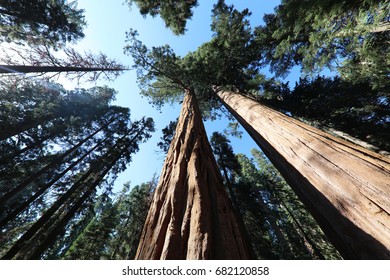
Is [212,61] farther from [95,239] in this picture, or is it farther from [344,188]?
[95,239]

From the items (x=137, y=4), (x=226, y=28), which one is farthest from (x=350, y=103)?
(x=137, y=4)

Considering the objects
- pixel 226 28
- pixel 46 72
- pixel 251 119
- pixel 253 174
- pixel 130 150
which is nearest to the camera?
pixel 251 119

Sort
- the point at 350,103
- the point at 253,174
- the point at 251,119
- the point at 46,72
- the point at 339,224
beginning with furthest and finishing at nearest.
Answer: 1. the point at 253,174
2. the point at 350,103
3. the point at 46,72
4. the point at 251,119
5. the point at 339,224

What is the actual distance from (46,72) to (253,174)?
19402 millimetres

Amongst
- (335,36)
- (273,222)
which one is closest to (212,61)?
(335,36)

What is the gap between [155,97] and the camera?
1305 centimetres

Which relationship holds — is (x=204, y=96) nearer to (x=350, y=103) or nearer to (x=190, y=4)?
(x=190, y=4)

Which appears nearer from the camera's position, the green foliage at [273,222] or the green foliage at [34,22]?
the green foliage at [34,22]

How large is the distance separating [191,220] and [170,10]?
12.0m

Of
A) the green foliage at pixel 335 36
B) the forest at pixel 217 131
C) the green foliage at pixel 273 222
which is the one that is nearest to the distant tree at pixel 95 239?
the forest at pixel 217 131

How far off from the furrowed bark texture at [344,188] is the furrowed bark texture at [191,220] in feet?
1.78

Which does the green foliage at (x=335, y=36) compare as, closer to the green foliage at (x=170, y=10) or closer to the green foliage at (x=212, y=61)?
the green foliage at (x=212, y=61)

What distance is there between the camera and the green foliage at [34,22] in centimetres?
761
